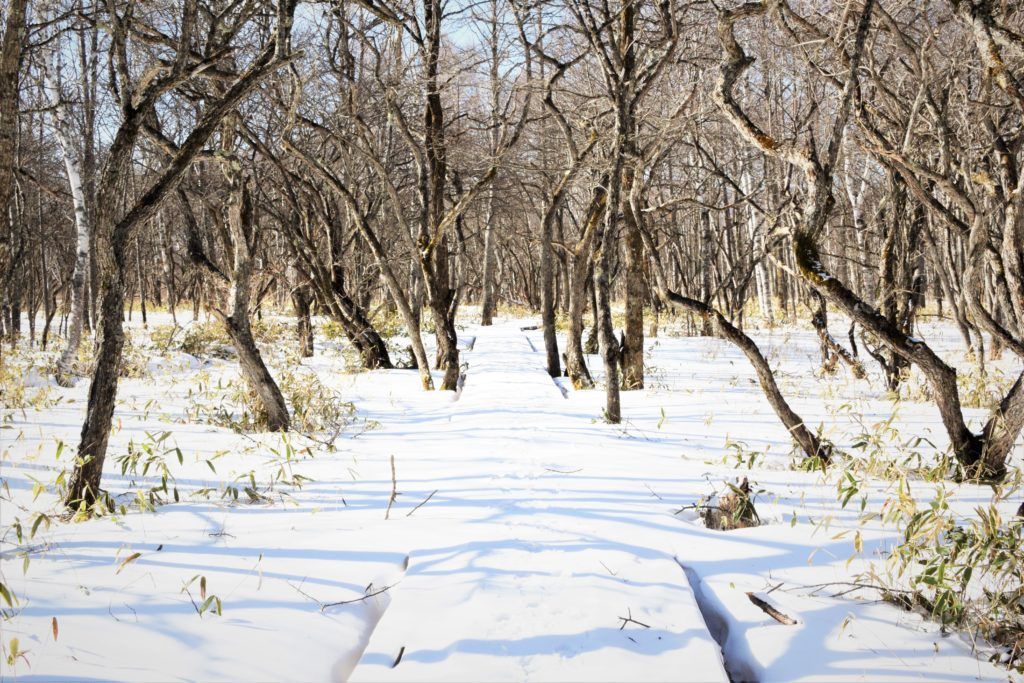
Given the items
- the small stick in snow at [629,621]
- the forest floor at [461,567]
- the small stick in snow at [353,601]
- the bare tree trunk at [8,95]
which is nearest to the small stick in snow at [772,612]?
the forest floor at [461,567]

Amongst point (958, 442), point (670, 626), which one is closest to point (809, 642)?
point (670, 626)

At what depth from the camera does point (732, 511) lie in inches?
144

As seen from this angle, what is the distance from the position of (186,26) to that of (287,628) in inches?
142

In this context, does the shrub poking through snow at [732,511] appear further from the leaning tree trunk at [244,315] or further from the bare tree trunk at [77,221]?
the bare tree trunk at [77,221]

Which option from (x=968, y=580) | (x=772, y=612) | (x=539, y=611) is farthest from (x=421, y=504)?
(x=968, y=580)

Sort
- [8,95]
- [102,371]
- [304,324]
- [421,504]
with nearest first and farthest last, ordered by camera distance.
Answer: [8,95] → [102,371] → [421,504] → [304,324]

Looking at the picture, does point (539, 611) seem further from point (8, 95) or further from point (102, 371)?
point (8, 95)

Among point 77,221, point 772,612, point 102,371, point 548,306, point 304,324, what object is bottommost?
point 772,612

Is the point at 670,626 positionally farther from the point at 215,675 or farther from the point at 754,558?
the point at 215,675

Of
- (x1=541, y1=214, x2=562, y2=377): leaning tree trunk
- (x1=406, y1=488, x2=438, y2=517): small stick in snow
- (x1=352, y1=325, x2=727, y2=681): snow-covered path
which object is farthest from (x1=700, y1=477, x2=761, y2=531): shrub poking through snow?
(x1=541, y1=214, x2=562, y2=377): leaning tree trunk

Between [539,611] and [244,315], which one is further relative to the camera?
[244,315]

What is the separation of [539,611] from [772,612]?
3.33 feet

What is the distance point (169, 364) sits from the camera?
11.0 meters

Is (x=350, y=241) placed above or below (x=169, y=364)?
above
